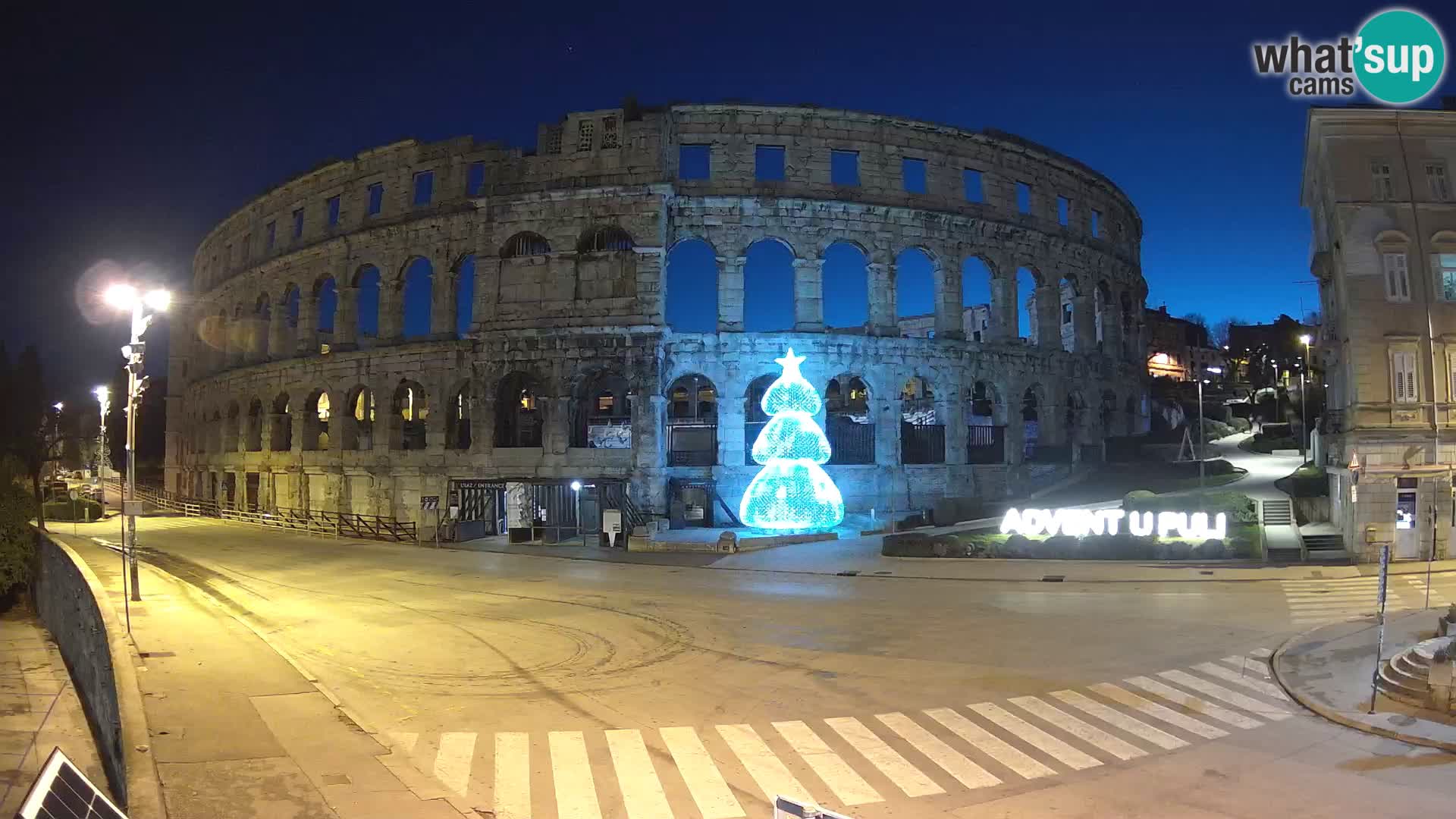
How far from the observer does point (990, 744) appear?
1061 cm

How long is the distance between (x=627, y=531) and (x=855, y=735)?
2333cm

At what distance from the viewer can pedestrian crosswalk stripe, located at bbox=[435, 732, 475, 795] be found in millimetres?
9320

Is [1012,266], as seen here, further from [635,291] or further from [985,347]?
[635,291]

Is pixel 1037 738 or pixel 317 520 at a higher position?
pixel 317 520

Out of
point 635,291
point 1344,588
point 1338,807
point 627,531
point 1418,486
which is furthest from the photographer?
point 635,291

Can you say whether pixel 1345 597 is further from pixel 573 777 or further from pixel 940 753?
pixel 573 777

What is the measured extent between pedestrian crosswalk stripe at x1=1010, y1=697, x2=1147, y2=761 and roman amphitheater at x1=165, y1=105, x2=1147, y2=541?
23.7 metres

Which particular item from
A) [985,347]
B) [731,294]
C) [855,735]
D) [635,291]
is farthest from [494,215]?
[855,735]

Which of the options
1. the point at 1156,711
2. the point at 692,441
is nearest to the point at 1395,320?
the point at 1156,711

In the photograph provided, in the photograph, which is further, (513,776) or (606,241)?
(606,241)

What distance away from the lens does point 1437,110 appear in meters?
27.9

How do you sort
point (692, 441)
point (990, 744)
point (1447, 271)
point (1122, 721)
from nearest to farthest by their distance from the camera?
1. point (990, 744)
2. point (1122, 721)
3. point (1447, 271)
4. point (692, 441)

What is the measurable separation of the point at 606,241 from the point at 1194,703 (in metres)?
33.8

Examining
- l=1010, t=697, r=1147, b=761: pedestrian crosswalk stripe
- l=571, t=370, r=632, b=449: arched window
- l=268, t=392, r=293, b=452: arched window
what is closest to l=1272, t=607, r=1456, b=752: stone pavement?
l=1010, t=697, r=1147, b=761: pedestrian crosswalk stripe
